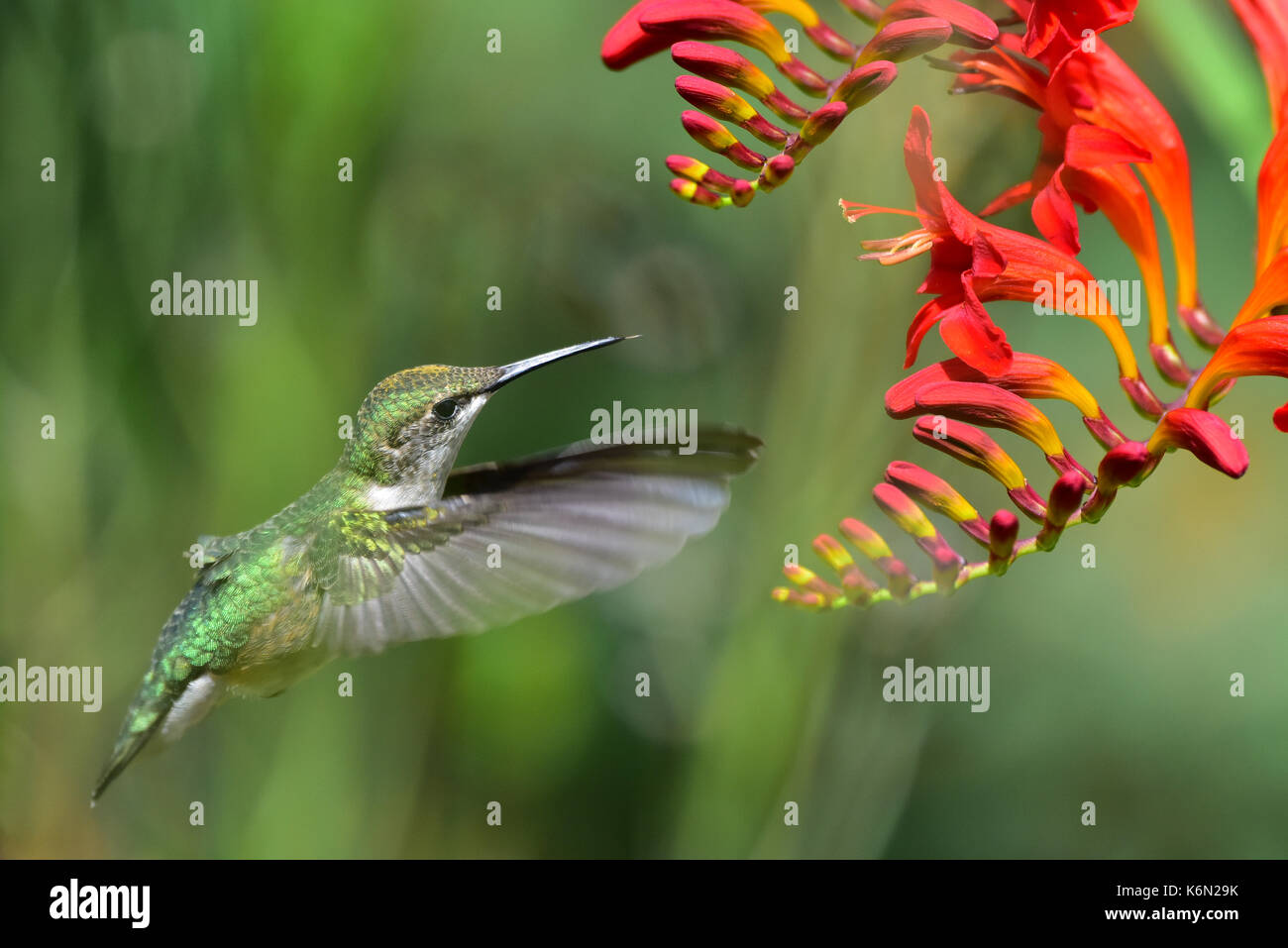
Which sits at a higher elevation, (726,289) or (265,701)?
(726,289)

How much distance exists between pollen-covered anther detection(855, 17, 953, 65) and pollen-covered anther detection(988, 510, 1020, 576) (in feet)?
1.93

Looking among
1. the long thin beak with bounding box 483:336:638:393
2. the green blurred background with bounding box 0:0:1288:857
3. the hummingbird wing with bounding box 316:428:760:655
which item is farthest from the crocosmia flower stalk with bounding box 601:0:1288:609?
the green blurred background with bounding box 0:0:1288:857

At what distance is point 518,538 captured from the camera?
2.01 metres

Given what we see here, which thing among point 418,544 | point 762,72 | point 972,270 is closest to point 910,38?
point 762,72

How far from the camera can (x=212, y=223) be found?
3.23 m

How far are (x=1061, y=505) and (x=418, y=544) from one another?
1137 millimetres

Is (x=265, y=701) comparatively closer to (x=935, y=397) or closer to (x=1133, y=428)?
(x=935, y=397)

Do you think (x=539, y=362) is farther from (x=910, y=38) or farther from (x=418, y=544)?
(x=910, y=38)

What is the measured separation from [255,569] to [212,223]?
1.34 metres

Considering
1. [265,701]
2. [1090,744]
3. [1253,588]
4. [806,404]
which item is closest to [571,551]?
[806,404]

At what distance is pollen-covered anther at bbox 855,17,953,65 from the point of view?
1.44 metres

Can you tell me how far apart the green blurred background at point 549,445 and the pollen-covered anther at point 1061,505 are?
1.54 metres
